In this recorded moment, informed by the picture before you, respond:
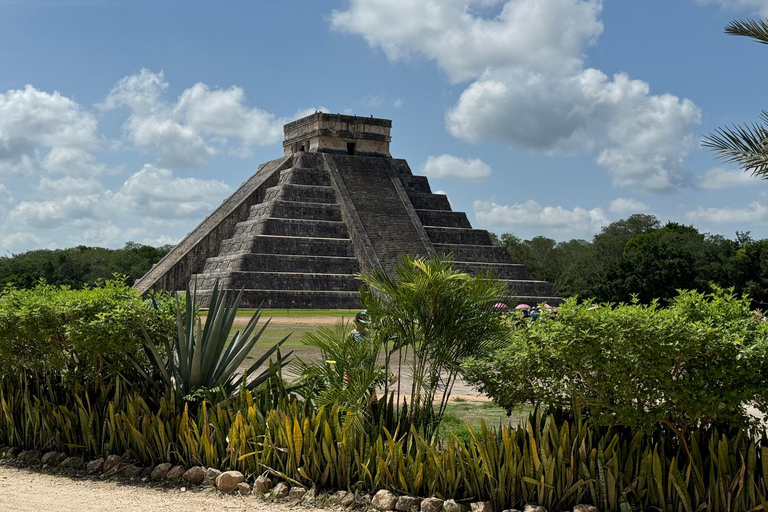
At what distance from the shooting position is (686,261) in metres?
34.2

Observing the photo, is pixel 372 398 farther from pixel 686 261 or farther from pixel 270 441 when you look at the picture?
pixel 686 261

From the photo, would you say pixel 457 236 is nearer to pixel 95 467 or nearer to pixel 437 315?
pixel 437 315

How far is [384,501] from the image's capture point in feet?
15.0

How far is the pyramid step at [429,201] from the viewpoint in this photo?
107 ft

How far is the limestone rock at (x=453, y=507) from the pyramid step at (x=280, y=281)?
66.3 ft

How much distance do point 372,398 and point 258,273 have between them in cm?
2044

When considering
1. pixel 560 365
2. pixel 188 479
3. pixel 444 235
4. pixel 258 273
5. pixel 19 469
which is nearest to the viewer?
pixel 560 365

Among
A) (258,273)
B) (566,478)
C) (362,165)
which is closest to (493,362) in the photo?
(566,478)

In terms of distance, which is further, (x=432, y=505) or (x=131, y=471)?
(x=131, y=471)

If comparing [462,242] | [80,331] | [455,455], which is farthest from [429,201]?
[455,455]

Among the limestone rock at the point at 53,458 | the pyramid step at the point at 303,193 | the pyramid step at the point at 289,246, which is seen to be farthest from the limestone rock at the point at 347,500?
the pyramid step at the point at 303,193

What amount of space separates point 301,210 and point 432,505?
987 inches

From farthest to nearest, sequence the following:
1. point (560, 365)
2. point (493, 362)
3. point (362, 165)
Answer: point (362, 165)
point (493, 362)
point (560, 365)

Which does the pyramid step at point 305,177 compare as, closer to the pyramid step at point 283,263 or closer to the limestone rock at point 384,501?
the pyramid step at point 283,263
